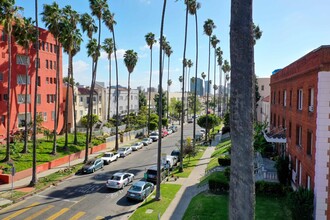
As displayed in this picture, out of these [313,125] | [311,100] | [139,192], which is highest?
[311,100]

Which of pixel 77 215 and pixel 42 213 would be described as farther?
pixel 42 213

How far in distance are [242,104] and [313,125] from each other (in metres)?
13.4

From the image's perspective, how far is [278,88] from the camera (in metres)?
35.2

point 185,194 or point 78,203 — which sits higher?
point 185,194

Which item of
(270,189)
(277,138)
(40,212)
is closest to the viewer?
(40,212)

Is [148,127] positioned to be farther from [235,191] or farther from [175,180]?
[235,191]

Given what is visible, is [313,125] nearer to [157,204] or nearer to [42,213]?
[157,204]

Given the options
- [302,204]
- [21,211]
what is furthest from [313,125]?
[21,211]

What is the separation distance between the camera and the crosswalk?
21119 millimetres

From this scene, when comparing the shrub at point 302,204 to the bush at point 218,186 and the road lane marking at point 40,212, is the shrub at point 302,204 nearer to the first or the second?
the bush at point 218,186

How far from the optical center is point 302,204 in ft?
56.2

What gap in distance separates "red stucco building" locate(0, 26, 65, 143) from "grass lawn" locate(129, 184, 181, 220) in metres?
23.4

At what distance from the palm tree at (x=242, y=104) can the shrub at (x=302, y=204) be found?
12077mm

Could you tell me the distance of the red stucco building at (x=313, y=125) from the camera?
658 inches
